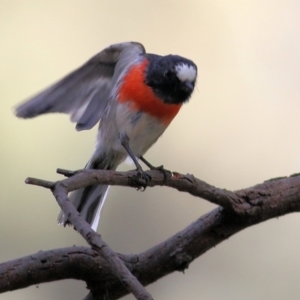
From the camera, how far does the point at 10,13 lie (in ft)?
8.20

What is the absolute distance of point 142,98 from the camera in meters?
1.65

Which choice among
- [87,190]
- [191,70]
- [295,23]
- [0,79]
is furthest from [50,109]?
[295,23]

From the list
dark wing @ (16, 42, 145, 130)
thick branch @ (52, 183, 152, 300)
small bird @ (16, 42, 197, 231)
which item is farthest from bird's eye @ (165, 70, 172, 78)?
thick branch @ (52, 183, 152, 300)

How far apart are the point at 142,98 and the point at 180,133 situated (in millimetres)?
869

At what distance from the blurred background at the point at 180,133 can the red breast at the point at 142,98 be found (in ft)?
2.54

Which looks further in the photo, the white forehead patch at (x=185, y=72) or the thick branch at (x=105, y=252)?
→ the white forehead patch at (x=185, y=72)

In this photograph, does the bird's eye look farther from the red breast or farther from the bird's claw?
the bird's claw

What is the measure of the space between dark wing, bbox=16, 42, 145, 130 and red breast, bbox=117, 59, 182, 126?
165mm

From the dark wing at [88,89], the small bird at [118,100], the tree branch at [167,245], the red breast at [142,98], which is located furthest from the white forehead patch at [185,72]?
the tree branch at [167,245]

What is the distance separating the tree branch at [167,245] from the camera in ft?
3.99

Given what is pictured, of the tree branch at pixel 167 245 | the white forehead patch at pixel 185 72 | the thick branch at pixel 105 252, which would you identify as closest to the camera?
the thick branch at pixel 105 252

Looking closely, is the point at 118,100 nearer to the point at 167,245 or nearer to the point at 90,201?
the point at 90,201

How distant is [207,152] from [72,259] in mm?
1311

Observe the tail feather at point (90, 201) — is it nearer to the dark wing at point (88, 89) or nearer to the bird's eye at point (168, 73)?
the dark wing at point (88, 89)
